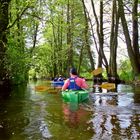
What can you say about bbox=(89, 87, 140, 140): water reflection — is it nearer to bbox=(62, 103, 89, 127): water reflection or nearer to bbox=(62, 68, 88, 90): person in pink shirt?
bbox=(62, 103, 89, 127): water reflection

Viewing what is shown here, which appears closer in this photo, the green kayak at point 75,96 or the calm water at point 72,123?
the calm water at point 72,123

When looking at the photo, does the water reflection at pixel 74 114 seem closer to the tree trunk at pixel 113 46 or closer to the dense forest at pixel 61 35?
the dense forest at pixel 61 35

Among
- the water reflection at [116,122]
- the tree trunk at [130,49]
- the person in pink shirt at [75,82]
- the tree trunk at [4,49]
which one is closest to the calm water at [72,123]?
the water reflection at [116,122]

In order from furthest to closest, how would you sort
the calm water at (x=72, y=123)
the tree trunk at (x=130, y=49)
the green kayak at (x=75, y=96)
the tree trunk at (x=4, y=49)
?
the tree trunk at (x=130, y=49) < the tree trunk at (x=4, y=49) < the green kayak at (x=75, y=96) < the calm water at (x=72, y=123)

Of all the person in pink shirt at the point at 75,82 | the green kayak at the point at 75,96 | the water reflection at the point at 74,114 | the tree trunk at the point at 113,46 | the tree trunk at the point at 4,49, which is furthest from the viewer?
the tree trunk at the point at 113,46

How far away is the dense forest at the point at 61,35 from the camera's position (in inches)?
863

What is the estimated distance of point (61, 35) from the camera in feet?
179

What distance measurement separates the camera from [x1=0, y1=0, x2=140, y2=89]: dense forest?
21.9 meters

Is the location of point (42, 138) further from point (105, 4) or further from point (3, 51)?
point (105, 4)

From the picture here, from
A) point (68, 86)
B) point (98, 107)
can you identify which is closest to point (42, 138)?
point (98, 107)

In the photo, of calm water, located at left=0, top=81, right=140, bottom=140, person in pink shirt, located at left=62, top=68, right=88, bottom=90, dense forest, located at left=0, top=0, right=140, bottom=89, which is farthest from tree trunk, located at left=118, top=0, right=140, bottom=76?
calm water, located at left=0, top=81, right=140, bottom=140

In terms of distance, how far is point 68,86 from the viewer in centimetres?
1653

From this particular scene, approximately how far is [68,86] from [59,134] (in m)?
7.93

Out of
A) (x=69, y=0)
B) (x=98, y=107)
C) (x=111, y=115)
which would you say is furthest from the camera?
(x=69, y=0)
